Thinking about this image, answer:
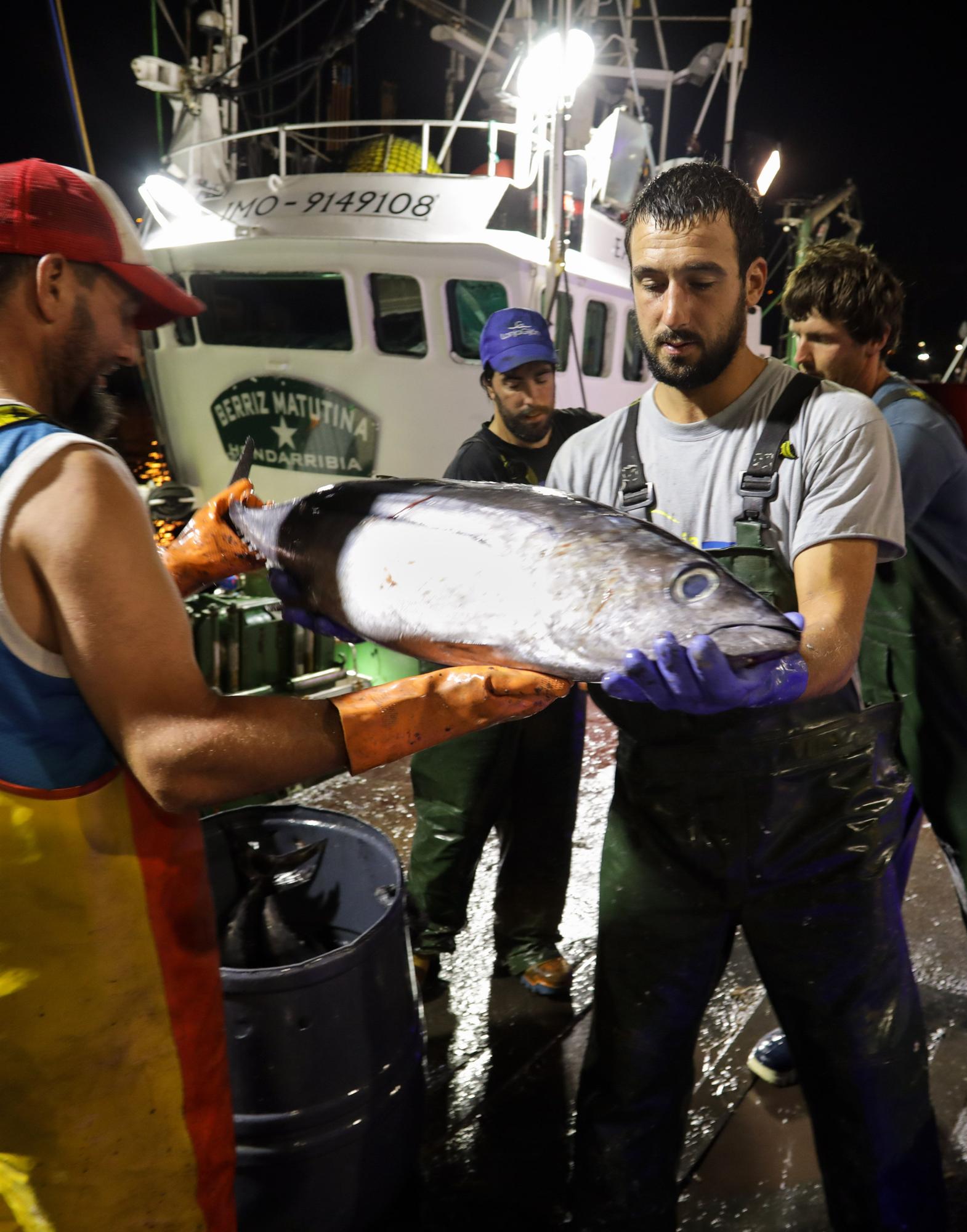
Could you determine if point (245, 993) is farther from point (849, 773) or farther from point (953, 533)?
point (953, 533)

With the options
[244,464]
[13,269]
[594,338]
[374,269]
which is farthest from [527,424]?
[594,338]

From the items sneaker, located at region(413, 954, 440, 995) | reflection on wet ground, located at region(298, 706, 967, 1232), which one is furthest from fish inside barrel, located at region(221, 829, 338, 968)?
sneaker, located at region(413, 954, 440, 995)

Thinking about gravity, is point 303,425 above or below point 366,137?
below

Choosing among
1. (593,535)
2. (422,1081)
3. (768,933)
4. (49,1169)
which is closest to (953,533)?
(768,933)

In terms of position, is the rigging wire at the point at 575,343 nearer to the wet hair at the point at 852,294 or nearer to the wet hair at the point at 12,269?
the wet hair at the point at 852,294

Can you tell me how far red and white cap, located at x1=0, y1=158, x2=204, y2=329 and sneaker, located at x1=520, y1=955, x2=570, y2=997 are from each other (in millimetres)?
2504

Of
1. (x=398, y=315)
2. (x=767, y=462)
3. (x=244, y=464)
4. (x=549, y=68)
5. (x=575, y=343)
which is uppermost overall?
(x=549, y=68)

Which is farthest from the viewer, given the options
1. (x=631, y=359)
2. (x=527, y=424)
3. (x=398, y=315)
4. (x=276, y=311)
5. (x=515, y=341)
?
(x=631, y=359)

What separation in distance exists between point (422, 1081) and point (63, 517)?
164 centimetres

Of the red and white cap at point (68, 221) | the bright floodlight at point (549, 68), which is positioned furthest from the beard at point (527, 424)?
the bright floodlight at point (549, 68)

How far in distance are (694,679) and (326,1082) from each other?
127 centimetres

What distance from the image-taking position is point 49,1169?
4.46 ft

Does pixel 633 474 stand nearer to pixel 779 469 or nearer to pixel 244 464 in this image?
pixel 779 469

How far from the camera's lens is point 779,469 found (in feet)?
5.50
